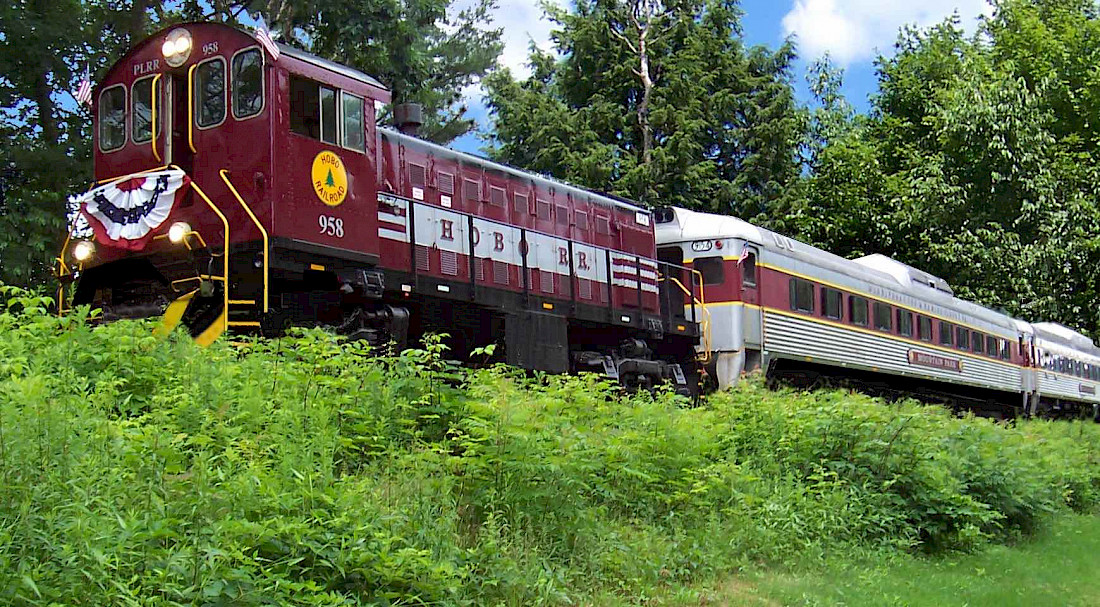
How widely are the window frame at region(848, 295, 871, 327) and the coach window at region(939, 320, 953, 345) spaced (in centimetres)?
510

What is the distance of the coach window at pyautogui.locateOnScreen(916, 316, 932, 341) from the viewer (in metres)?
25.8

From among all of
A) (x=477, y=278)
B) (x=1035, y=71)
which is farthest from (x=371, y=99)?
(x=1035, y=71)

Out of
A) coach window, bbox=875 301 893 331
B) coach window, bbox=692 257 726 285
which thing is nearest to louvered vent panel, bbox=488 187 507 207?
coach window, bbox=692 257 726 285

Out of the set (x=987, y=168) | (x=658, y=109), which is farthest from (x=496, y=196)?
(x=658, y=109)

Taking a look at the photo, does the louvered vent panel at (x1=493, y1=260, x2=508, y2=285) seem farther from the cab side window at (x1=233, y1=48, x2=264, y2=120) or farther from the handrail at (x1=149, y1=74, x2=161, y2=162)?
the handrail at (x1=149, y1=74, x2=161, y2=162)

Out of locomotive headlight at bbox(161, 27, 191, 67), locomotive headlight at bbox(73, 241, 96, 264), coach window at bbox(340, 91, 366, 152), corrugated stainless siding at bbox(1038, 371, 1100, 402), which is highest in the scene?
locomotive headlight at bbox(161, 27, 191, 67)

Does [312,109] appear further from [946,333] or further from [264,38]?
[946,333]

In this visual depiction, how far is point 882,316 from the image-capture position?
2391cm

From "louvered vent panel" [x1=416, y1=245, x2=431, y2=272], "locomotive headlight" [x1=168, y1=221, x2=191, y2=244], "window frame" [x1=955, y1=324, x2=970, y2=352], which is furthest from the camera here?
"window frame" [x1=955, y1=324, x2=970, y2=352]

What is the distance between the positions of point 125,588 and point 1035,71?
1521 inches

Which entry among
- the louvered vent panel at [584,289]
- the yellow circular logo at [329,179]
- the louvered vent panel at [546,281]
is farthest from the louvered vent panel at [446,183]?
the louvered vent panel at [584,289]

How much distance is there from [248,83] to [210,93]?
61 cm

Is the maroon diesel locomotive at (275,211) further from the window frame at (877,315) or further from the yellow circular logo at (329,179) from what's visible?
the window frame at (877,315)

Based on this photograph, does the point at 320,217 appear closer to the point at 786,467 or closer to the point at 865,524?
the point at 786,467
